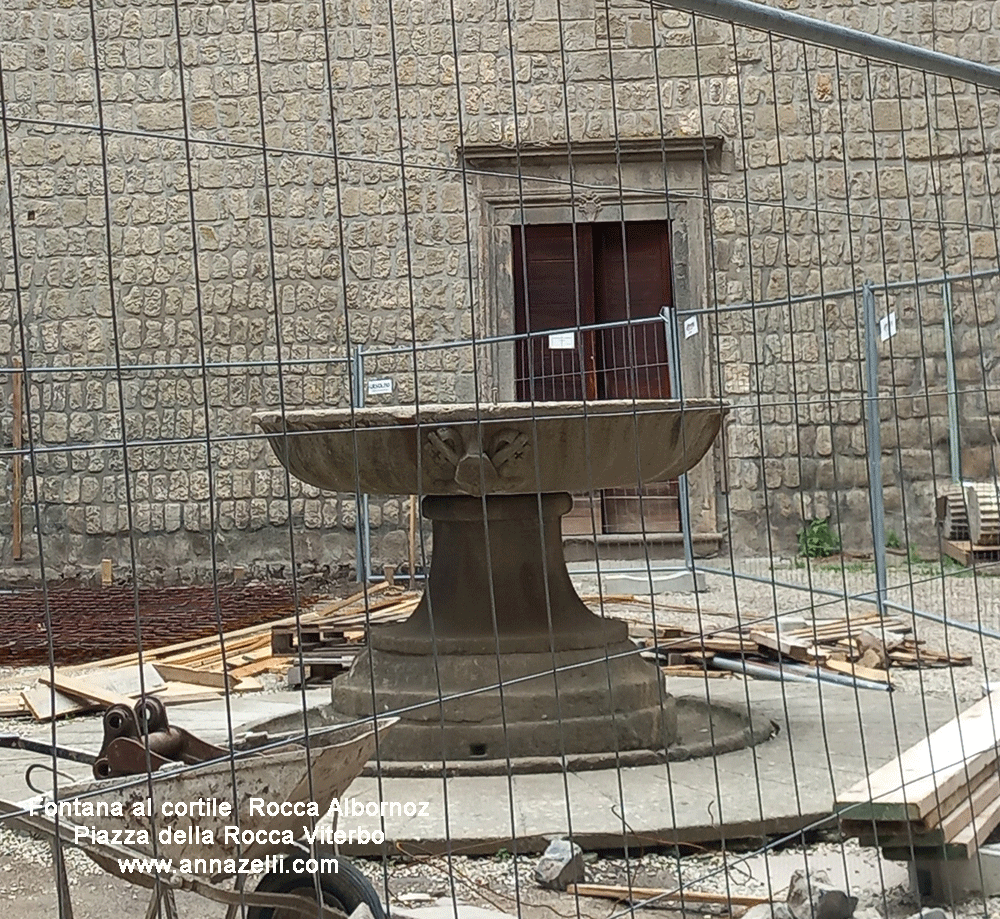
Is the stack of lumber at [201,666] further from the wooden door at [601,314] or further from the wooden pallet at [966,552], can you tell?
the wooden pallet at [966,552]

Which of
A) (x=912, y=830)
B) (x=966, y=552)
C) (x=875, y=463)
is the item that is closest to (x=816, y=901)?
(x=912, y=830)

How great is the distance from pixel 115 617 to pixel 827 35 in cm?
725

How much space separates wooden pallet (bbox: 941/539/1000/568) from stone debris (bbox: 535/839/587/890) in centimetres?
622

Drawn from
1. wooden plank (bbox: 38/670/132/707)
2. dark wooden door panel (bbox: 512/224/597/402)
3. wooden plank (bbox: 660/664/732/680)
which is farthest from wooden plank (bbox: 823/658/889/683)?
dark wooden door panel (bbox: 512/224/597/402)

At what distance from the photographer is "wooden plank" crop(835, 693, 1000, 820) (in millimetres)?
2873

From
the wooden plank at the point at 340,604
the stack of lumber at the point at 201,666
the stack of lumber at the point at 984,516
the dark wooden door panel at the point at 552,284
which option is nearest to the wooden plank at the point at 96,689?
the stack of lumber at the point at 201,666

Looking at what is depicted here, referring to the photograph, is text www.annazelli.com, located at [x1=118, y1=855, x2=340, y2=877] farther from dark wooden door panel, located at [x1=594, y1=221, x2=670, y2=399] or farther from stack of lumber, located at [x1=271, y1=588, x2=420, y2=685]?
dark wooden door panel, located at [x1=594, y1=221, x2=670, y2=399]

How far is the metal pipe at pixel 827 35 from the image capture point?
2561mm

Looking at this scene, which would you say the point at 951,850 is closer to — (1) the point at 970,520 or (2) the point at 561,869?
(2) the point at 561,869

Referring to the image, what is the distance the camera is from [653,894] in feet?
10.1

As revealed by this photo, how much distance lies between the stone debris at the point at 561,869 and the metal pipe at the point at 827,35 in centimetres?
177

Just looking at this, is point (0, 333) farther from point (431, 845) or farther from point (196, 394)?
point (431, 845)

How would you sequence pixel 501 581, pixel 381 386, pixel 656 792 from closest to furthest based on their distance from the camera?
pixel 656 792
pixel 501 581
pixel 381 386

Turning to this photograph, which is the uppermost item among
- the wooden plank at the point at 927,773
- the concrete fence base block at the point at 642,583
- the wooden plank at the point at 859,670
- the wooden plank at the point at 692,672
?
the wooden plank at the point at 927,773
